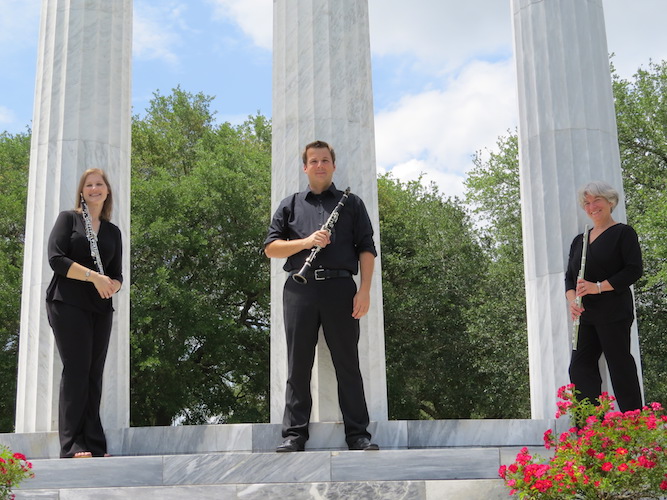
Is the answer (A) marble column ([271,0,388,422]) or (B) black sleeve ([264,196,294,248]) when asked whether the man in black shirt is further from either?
(A) marble column ([271,0,388,422])

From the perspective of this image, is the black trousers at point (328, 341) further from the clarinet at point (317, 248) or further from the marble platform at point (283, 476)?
the marble platform at point (283, 476)

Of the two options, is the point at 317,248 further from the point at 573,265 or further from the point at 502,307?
the point at 502,307

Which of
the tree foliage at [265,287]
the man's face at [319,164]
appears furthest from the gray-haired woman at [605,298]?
the tree foliage at [265,287]

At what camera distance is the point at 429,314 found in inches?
1725

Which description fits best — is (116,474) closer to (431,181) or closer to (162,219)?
(162,219)

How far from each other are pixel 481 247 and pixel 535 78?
31062mm

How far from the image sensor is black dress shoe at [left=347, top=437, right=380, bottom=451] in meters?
11.5

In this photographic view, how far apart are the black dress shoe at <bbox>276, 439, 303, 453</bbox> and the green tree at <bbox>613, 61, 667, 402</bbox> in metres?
26.9

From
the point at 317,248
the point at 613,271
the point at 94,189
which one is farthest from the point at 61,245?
the point at 613,271

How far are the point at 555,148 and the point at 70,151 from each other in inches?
354

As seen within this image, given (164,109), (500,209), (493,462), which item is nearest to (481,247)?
(500,209)

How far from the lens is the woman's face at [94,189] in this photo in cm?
1316

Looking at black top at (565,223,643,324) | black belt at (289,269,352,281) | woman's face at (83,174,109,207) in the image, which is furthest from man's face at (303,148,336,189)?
black top at (565,223,643,324)

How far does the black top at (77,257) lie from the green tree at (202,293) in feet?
80.0
